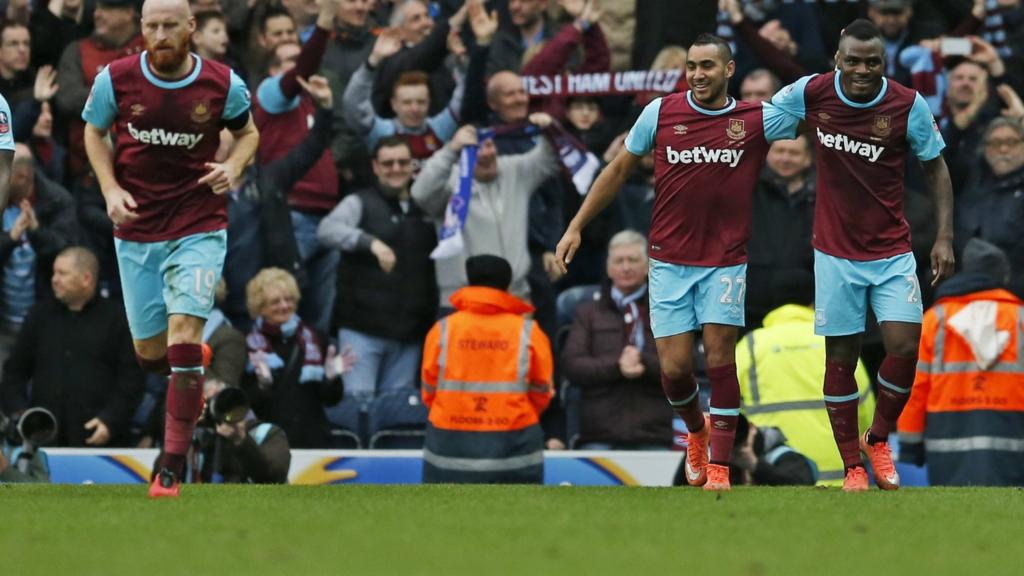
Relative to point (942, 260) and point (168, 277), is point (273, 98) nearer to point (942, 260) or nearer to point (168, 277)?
point (168, 277)

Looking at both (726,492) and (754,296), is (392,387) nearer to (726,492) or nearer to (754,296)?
(754,296)

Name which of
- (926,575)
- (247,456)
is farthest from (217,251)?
(926,575)

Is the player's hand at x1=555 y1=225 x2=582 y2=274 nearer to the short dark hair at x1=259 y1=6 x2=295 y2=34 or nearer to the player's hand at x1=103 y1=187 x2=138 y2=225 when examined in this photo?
the player's hand at x1=103 y1=187 x2=138 y2=225

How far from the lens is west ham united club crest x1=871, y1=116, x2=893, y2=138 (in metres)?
10.3

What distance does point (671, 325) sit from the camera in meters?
10.6

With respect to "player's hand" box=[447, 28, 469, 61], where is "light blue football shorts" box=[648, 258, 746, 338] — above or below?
below

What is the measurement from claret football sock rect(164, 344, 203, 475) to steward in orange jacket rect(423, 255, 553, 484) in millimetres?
2904

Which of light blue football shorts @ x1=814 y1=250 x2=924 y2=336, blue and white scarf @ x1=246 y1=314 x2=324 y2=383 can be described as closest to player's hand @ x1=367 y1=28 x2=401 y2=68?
blue and white scarf @ x1=246 y1=314 x2=324 y2=383

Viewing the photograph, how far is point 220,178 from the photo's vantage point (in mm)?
9969

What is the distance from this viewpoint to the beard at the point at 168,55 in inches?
395

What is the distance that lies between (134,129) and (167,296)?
0.93 meters

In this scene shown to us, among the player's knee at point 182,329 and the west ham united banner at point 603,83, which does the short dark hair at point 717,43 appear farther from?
the west ham united banner at point 603,83

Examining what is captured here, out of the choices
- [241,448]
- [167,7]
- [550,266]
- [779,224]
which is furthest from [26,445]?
[779,224]

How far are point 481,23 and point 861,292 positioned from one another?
5788 mm
